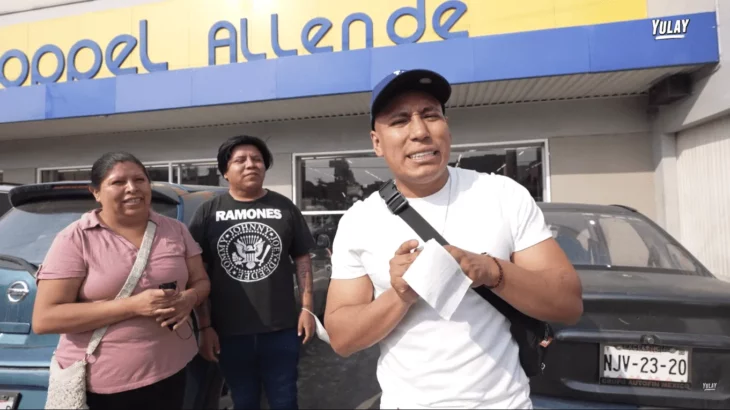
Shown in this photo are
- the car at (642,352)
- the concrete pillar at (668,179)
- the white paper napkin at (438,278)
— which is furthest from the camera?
the concrete pillar at (668,179)

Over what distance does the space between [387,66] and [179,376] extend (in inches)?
214

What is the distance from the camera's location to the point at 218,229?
2400 millimetres

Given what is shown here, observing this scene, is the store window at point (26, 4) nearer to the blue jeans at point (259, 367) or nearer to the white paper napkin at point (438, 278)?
the blue jeans at point (259, 367)

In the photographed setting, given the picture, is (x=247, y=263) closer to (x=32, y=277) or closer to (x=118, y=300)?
(x=118, y=300)

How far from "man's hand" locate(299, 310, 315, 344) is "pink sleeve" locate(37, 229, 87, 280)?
1162 mm

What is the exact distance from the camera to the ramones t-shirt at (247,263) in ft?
7.72

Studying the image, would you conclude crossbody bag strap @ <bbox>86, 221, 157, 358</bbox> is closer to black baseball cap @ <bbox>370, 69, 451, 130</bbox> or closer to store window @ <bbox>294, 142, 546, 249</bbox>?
black baseball cap @ <bbox>370, 69, 451, 130</bbox>

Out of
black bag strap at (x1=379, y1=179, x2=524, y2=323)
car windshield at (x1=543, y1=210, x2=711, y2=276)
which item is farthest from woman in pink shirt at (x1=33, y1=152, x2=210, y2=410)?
car windshield at (x1=543, y1=210, x2=711, y2=276)

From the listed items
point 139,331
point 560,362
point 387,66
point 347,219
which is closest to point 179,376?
point 139,331

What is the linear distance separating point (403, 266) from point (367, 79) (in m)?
5.76

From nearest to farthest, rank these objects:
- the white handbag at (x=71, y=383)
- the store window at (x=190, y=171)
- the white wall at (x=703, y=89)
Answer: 1. the white handbag at (x=71, y=383)
2. the white wall at (x=703, y=89)
3. the store window at (x=190, y=171)

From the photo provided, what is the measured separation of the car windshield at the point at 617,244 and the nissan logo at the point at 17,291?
3.00 m

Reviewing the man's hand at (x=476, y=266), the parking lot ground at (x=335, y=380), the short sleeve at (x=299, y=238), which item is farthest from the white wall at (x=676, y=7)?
the man's hand at (x=476, y=266)

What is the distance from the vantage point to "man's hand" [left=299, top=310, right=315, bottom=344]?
2502 millimetres
